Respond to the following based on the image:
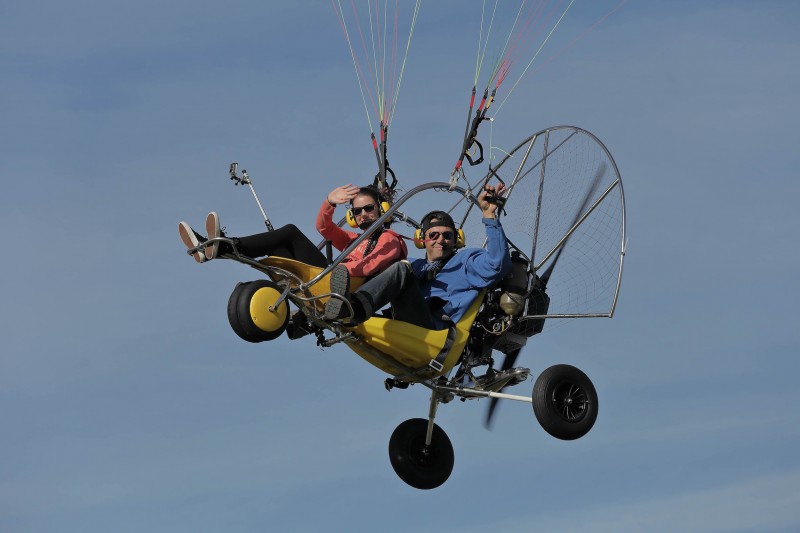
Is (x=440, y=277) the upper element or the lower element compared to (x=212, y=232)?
upper

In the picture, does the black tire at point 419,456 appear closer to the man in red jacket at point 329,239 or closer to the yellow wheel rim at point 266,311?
the man in red jacket at point 329,239

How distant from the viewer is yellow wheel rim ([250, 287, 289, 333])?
46.4ft

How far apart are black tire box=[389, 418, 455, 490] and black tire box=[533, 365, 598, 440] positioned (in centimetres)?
186

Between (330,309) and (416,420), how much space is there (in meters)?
3.42

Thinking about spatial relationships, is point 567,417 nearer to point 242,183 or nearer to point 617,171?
point 617,171

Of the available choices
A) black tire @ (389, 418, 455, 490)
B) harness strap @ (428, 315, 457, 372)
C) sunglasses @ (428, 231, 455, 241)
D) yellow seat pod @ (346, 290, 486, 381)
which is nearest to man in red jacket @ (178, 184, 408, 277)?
sunglasses @ (428, 231, 455, 241)

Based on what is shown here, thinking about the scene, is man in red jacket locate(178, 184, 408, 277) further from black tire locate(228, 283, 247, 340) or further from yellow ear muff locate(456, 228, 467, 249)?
yellow ear muff locate(456, 228, 467, 249)

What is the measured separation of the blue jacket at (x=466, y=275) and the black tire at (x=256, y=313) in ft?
7.17

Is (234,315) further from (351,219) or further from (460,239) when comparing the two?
(460,239)

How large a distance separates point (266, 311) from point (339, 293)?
0.70 meters

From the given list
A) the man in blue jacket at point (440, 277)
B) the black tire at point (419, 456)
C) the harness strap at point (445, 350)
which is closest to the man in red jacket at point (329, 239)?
the man in blue jacket at point (440, 277)

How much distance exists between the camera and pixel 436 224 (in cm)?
1594

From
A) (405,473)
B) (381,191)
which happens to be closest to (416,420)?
(405,473)

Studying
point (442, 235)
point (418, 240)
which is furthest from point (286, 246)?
point (442, 235)
